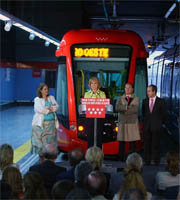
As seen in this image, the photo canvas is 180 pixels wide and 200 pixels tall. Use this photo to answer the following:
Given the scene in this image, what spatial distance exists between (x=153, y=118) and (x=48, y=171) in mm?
3410

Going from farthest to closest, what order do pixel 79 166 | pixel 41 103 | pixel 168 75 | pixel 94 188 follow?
pixel 168 75, pixel 41 103, pixel 79 166, pixel 94 188

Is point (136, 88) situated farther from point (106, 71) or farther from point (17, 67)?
point (17, 67)

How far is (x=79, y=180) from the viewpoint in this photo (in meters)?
4.60

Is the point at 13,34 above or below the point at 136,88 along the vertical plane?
above

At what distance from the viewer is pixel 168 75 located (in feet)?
44.1

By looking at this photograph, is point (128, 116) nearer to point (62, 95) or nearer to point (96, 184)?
point (62, 95)

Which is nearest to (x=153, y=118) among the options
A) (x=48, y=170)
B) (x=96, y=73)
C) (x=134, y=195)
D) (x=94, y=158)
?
(x=96, y=73)

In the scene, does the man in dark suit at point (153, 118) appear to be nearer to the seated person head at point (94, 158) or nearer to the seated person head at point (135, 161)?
the seated person head at point (94, 158)

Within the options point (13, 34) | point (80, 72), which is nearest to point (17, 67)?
point (13, 34)

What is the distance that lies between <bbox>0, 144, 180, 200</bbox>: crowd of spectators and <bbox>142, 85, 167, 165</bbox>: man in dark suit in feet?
5.34

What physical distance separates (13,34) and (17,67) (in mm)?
2612

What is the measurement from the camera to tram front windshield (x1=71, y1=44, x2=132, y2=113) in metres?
8.98

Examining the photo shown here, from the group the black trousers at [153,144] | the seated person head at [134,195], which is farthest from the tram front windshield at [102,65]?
the seated person head at [134,195]

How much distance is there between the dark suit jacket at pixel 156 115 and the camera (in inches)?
311
